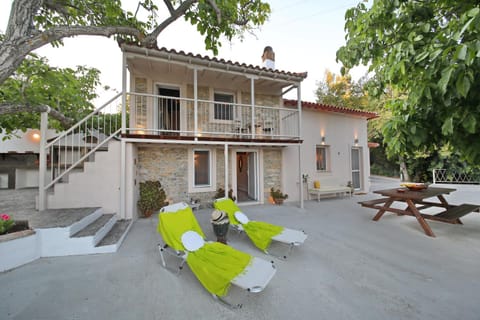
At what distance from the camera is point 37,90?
187 inches

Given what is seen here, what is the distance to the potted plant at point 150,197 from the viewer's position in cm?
538

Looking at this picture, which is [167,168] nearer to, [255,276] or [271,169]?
[271,169]

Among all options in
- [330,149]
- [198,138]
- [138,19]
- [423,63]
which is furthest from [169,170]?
[330,149]

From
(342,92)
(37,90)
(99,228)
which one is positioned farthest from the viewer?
(342,92)

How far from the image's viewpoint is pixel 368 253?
127 inches

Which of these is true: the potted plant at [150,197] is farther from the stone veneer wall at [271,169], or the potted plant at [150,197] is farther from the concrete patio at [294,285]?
the stone veneer wall at [271,169]

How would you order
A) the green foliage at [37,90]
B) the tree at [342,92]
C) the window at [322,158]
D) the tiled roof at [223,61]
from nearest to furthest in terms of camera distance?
the green foliage at [37,90] → the tiled roof at [223,61] → the window at [322,158] → the tree at [342,92]

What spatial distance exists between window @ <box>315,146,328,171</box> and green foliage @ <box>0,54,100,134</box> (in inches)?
360

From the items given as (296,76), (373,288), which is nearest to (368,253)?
(373,288)

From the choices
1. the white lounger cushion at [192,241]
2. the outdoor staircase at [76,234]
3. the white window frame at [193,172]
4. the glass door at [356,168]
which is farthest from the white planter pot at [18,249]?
the glass door at [356,168]

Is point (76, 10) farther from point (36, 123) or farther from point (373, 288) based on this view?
point (373, 288)

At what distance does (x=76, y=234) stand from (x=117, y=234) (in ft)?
2.19

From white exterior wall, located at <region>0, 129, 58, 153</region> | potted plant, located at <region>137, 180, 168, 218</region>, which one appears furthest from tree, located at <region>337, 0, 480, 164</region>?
white exterior wall, located at <region>0, 129, 58, 153</region>

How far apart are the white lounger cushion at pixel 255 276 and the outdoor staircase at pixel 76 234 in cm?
256
